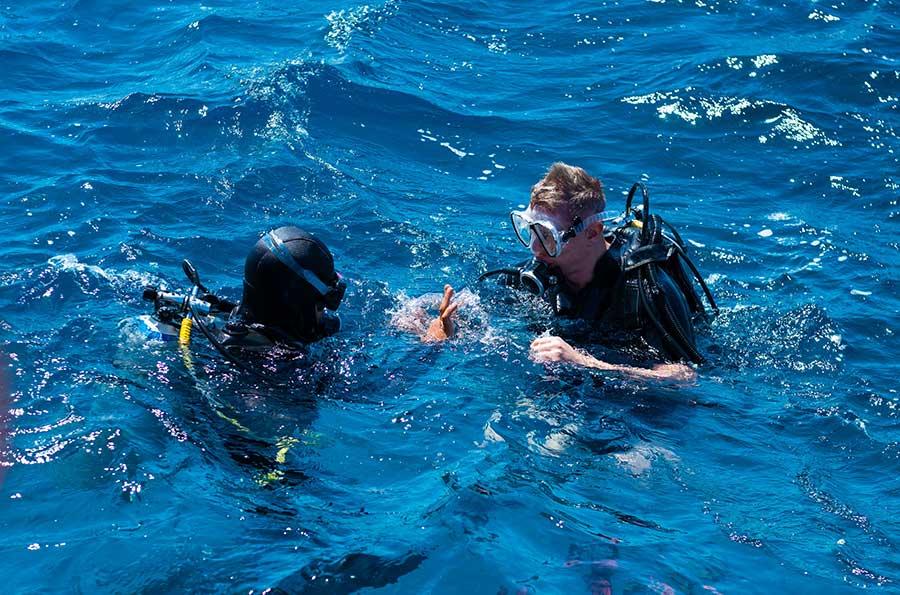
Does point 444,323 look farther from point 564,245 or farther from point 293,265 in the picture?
point 293,265

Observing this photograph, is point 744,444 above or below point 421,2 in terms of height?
below

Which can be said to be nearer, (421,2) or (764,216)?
(764,216)

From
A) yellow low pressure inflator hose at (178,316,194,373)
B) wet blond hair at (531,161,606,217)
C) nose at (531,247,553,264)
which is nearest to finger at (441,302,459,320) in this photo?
nose at (531,247,553,264)

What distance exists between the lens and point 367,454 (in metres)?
5.41

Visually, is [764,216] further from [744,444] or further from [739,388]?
[744,444]

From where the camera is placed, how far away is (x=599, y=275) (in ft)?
20.4

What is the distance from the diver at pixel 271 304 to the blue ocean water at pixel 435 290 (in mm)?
221

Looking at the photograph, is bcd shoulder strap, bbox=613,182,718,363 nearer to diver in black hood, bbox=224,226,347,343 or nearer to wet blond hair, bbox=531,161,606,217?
wet blond hair, bbox=531,161,606,217

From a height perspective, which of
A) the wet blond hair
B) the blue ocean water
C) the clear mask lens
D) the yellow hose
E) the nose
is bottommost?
the blue ocean water

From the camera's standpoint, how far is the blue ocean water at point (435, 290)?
15.5ft

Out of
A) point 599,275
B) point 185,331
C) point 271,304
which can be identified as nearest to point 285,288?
point 271,304

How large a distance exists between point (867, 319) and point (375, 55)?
6.76 m

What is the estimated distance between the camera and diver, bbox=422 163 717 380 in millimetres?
5980

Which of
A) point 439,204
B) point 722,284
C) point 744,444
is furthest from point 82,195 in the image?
point 744,444
